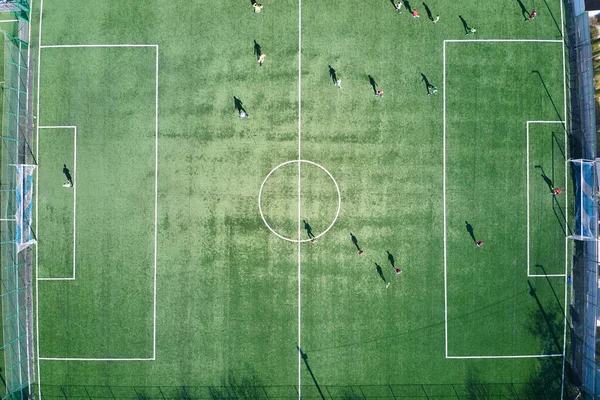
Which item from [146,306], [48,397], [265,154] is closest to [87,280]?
[146,306]

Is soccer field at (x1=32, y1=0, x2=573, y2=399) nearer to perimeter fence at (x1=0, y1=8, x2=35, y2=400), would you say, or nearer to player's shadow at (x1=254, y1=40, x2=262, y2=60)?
player's shadow at (x1=254, y1=40, x2=262, y2=60)

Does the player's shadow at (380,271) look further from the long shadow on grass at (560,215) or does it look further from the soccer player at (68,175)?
the soccer player at (68,175)

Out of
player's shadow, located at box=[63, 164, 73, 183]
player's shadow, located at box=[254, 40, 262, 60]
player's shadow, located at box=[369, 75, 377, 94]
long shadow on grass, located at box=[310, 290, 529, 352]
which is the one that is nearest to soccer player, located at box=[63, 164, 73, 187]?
player's shadow, located at box=[63, 164, 73, 183]

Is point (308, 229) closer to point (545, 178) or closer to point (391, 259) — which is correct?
point (391, 259)

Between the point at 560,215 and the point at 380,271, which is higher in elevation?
the point at 560,215

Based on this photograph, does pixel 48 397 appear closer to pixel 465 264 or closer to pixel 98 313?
pixel 98 313

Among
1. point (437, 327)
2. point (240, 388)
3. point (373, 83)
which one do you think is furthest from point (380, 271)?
point (373, 83)
